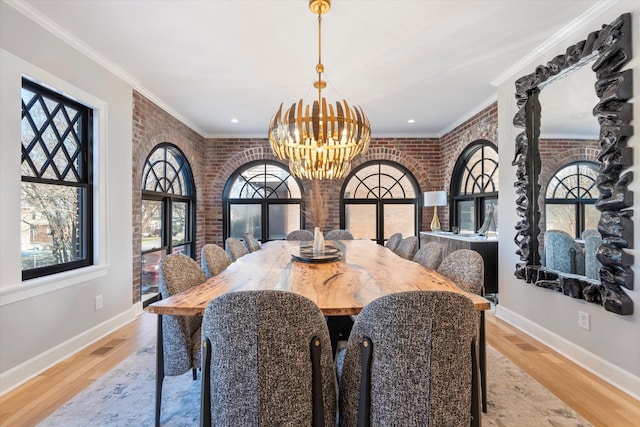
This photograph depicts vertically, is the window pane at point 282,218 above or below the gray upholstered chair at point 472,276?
above

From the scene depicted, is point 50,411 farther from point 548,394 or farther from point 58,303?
point 548,394

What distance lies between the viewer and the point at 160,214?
4230mm

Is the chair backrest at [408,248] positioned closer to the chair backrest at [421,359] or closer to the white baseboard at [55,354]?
the chair backrest at [421,359]

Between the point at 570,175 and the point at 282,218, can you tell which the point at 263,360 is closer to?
the point at 570,175

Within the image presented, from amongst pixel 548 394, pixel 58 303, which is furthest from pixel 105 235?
pixel 548 394

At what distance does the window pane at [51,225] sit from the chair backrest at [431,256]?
3.05 meters

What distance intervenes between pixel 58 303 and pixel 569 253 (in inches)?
166

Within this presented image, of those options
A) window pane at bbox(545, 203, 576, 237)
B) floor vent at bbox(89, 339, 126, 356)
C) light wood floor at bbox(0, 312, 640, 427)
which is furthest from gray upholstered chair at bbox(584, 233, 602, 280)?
floor vent at bbox(89, 339, 126, 356)

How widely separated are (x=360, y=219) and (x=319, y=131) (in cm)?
373

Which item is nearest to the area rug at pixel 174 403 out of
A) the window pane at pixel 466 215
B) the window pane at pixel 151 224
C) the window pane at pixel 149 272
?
the window pane at pixel 149 272

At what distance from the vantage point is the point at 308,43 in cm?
254

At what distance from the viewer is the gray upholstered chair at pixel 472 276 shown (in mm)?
1725

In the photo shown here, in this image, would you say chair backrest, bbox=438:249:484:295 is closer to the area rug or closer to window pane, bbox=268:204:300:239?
the area rug

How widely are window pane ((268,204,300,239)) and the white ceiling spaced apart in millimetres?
2172
